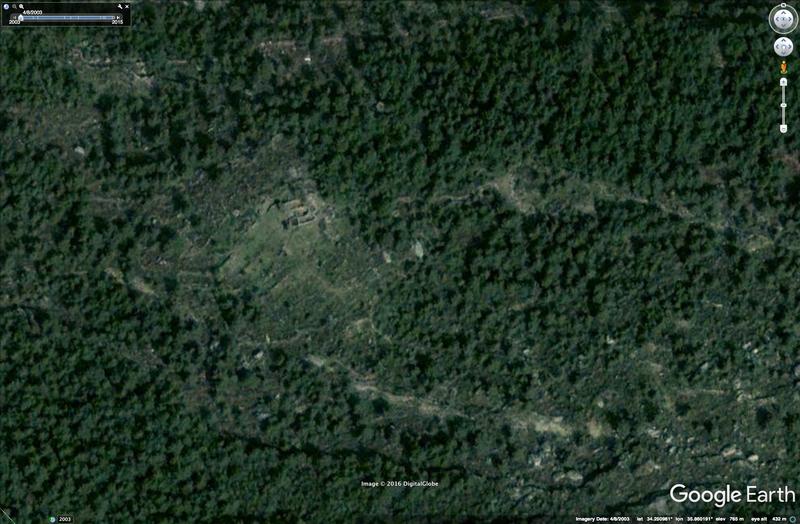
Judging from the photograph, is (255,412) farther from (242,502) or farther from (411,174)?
(411,174)

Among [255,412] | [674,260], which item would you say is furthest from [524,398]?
[255,412]

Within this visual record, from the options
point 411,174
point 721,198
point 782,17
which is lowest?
point 721,198

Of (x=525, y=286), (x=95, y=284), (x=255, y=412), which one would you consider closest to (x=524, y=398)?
(x=525, y=286)

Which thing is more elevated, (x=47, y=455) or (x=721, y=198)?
(x=721, y=198)

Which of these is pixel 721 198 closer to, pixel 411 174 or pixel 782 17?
pixel 782 17

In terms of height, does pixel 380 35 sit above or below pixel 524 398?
above

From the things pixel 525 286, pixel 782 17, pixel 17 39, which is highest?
pixel 17 39
